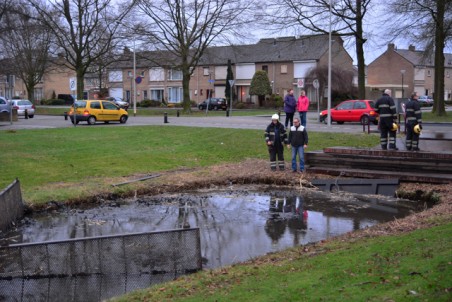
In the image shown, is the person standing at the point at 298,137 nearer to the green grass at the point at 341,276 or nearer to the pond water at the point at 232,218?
the pond water at the point at 232,218

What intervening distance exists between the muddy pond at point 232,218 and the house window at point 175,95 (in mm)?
62421

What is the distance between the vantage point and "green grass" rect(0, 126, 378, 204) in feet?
45.7

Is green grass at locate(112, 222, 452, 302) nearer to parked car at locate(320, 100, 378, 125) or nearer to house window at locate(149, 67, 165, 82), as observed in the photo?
parked car at locate(320, 100, 378, 125)

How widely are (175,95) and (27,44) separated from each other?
22.8 m

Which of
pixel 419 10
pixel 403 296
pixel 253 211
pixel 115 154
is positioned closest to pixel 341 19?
pixel 419 10

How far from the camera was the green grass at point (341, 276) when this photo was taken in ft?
16.7

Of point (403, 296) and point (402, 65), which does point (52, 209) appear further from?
point (402, 65)

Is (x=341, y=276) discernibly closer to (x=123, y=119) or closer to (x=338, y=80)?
(x=123, y=119)

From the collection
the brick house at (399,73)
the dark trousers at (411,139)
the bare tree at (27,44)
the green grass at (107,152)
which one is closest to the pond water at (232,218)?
the green grass at (107,152)

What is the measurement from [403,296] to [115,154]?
14.6 m

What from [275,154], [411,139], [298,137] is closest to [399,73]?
[411,139]

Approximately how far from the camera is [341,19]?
3484cm

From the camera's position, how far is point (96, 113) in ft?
108

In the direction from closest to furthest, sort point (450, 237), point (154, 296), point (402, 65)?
point (154, 296)
point (450, 237)
point (402, 65)
